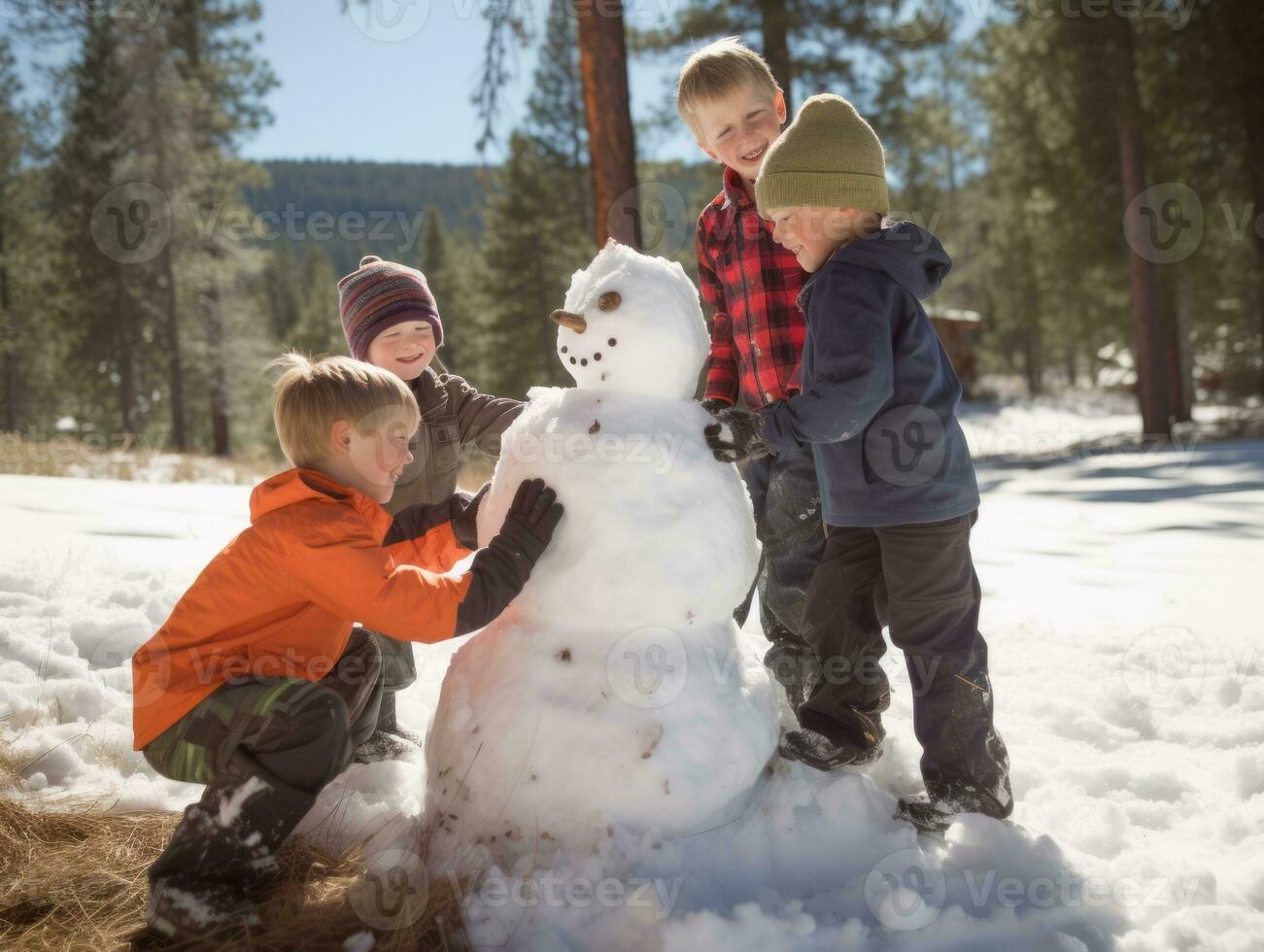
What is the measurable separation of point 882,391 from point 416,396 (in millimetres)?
1520

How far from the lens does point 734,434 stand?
2180mm

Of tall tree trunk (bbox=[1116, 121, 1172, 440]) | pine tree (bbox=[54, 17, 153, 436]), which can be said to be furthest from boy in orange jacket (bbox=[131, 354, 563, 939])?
pine tree (bbox=[54, 17, 153, 436])

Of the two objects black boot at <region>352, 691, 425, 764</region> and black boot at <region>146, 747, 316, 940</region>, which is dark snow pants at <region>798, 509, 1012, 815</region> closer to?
black boot at <region>352, 691, 425, 764</region>

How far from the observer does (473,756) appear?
79.7 inches

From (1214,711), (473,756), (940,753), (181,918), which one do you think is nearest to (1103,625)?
(1214,711)

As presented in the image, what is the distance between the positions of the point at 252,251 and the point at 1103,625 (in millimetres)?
18013

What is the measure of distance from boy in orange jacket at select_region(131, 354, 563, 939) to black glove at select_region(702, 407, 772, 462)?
424 mm

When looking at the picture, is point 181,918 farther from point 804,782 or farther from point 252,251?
point 252,251

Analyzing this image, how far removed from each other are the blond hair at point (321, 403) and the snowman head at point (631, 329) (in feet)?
1.52

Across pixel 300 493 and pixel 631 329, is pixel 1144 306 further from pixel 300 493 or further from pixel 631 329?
pixel 300 493

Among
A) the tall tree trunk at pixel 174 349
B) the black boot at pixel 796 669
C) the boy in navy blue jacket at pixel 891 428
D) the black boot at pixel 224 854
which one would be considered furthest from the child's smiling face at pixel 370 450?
the tall tree trunk at pixel 174 349

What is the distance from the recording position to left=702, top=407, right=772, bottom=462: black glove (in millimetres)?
2164

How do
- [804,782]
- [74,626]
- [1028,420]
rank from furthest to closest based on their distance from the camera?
[1028,420] → [74,626] → [804,782]

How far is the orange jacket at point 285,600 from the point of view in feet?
6.35
